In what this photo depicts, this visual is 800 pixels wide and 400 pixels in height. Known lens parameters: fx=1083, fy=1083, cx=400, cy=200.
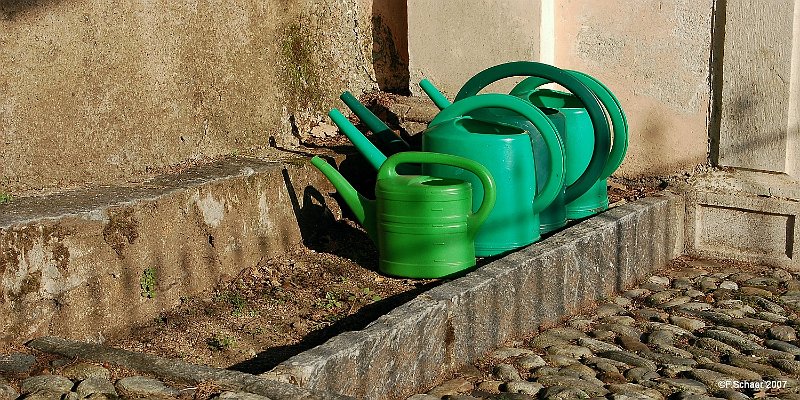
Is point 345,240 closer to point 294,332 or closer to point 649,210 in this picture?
point 294,332

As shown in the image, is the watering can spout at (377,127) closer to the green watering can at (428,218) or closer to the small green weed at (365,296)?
the green watering can at (428,218)

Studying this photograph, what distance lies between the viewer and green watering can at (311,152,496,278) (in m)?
4.41

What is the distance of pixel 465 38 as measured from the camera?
228 inches

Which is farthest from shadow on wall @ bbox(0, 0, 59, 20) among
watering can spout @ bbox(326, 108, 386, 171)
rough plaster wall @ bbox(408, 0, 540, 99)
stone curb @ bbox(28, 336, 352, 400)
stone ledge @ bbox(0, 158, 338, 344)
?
rough plaster wall @ bbox(408, 0, 540, 99)

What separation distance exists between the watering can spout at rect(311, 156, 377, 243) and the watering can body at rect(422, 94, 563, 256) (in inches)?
12.0

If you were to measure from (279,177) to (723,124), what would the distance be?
7.29ft

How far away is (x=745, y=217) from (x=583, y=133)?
94 cm

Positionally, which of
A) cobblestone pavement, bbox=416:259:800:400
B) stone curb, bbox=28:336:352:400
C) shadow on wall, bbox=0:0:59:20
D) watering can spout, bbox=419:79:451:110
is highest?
shadow on wall, bbox=0:0:59:20

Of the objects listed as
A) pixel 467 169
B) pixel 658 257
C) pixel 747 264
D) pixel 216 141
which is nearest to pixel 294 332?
pixel 467 169

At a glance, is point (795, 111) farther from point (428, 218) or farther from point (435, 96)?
point (428, 218)

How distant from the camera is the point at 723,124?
537 cm

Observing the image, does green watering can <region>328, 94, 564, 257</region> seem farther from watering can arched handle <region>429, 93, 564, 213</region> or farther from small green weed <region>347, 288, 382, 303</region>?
small green weed <region>347, 288, 382, 303</region>

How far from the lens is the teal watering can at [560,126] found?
4.82m

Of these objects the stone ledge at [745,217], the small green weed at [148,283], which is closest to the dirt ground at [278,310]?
the small green weed at [148,283]
